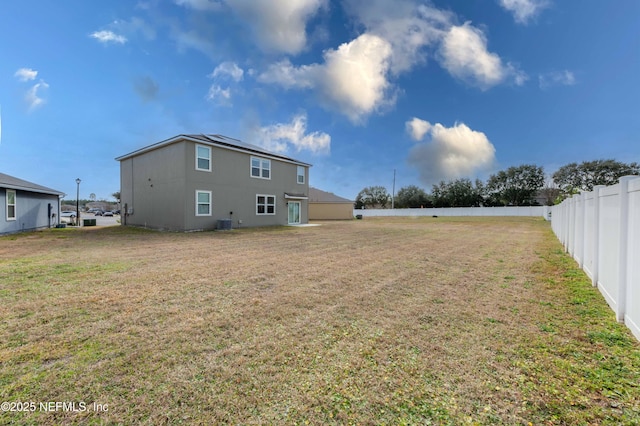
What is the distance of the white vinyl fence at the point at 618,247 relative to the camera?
3.07 m

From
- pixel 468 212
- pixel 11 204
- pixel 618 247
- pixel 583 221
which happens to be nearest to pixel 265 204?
pixel 11 204

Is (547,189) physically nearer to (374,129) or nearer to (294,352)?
(374,129)

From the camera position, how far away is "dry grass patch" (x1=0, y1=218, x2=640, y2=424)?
6.45ft

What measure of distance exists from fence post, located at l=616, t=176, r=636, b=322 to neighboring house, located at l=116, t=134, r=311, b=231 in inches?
620

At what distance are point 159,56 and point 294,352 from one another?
15706 millimetres

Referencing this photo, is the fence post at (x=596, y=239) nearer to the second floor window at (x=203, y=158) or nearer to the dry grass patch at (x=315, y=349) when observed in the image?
the dry grass patch at (x=315, y=349)

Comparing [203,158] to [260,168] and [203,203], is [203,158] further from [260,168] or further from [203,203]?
[260,168]

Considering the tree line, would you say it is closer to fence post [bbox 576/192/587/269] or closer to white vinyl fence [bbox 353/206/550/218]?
white vinyl fence [bbox 353/206/550/218]

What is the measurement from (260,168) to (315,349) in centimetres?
1731

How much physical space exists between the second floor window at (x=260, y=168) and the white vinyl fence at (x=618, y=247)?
1666cm

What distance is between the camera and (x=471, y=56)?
588 inches

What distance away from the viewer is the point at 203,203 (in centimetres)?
1570

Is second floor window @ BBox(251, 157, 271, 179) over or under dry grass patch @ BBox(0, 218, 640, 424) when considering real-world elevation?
over

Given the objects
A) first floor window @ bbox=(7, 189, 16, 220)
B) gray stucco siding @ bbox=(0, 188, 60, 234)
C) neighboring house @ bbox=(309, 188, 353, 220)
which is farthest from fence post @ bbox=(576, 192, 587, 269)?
neighboring house @ bbox=(309, 188, 353, 220)
